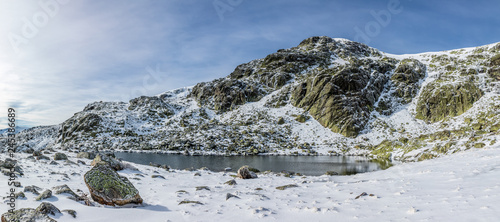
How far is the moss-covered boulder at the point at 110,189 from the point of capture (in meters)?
12.2

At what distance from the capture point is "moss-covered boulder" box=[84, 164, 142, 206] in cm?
1221

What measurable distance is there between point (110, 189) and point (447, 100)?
11640cm

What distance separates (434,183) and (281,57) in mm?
154467

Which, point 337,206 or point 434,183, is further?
point 434,183

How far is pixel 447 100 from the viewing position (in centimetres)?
9569

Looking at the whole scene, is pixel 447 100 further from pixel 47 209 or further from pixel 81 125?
pixel 81 125

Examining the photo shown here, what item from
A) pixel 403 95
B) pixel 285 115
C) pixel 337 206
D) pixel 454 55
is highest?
pixel 454 55

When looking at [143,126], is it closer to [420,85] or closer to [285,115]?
[285,115]

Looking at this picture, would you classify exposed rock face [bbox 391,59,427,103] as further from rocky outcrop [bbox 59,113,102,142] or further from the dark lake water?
rocky outcrop [bbox 59,113,102,142]

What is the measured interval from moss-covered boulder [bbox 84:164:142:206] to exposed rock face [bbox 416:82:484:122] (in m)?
109

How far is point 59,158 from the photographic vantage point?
25094 mm

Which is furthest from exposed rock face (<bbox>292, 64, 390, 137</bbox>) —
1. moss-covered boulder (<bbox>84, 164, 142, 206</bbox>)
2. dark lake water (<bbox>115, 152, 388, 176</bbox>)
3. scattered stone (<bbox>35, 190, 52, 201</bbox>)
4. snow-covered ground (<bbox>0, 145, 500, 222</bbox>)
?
scattered stone (<bbox>35, 190, 52, 201</bbox>)

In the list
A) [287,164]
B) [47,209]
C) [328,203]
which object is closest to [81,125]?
[287,164]

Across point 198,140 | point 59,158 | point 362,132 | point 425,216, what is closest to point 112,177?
point 425,216
